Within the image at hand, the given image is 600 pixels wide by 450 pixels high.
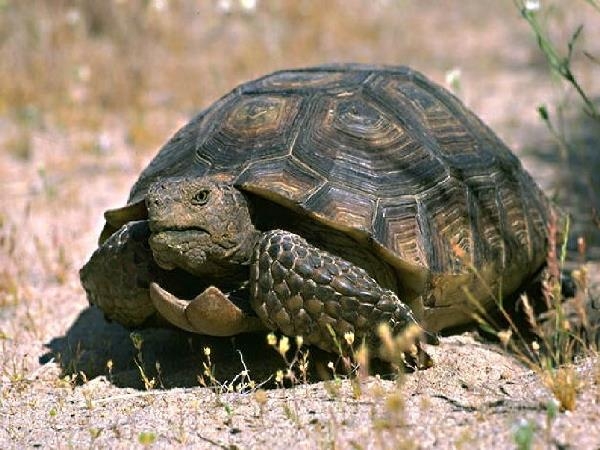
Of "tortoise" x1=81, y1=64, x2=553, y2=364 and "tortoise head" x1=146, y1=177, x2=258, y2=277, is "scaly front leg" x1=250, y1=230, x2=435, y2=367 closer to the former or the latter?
"tortoise" x1=81, y1=64, x2=553, y2=364

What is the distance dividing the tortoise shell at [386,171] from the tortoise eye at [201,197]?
0.59 feet

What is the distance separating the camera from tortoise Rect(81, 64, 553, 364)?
122 inches

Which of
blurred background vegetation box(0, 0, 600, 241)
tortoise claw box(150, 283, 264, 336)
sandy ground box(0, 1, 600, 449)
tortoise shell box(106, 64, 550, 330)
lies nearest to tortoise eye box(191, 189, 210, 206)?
tortoise shell box(106, 64, 550, 330)

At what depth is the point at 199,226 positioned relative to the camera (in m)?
3.17

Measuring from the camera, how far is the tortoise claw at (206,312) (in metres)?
3.12

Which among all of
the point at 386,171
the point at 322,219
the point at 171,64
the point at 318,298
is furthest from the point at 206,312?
Result: the point at 171,64

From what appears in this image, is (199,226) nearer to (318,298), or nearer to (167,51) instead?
(318,298)

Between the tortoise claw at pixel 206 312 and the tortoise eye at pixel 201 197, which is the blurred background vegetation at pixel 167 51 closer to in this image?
the tortoise eye at pixel 201 197

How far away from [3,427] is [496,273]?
2.10 metres

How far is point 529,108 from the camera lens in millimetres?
8281

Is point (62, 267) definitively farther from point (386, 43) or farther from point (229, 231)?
point (386, 43)

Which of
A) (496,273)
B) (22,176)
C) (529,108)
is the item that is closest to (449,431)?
(496,273)

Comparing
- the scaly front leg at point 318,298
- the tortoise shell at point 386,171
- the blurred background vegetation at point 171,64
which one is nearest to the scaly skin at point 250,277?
the scaly front leg at point 318,298

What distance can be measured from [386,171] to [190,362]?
1.13 m
